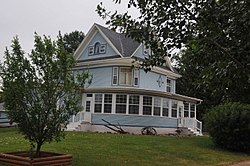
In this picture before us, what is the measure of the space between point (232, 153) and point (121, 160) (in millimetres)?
8191

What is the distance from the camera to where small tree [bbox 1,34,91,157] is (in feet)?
35.8

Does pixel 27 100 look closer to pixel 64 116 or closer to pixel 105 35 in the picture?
pixel 64 116

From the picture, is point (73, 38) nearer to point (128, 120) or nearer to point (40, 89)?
point (128, 120)

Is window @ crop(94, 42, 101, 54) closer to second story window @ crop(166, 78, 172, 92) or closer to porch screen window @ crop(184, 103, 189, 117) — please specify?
second story window @ crop(166, 78, 172, 92)

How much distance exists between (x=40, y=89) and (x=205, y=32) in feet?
25.7

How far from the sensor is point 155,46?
17.7 feet

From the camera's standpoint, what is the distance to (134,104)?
27.8 metres

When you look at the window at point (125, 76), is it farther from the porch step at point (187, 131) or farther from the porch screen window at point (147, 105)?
the porch step at point (187, 131)

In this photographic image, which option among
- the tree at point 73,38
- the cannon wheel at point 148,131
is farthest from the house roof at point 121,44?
the tree at point 73,38

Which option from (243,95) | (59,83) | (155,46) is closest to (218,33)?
(155,46)

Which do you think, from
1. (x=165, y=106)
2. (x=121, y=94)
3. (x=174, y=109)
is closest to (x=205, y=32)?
(x=121, y=94)

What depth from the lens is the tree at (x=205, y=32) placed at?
4.41 m

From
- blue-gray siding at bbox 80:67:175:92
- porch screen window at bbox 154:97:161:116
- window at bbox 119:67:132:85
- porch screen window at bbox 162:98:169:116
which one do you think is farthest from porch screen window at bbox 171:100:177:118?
window at bbox 119:67:132:85

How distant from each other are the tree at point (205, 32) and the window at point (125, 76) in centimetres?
2281
